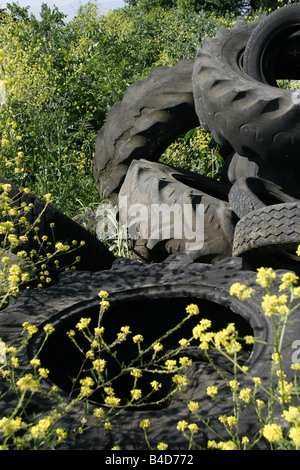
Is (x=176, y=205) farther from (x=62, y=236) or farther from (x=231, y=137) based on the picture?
(x=62, y=236)

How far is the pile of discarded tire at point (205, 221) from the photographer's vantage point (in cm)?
170

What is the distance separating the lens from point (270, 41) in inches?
146

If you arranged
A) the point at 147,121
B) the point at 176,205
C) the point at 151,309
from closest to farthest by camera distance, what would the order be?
1. the point at 151,309
2. the point at 176,205
3. the point at 147,121

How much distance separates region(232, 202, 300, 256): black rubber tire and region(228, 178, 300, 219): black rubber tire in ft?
0.84

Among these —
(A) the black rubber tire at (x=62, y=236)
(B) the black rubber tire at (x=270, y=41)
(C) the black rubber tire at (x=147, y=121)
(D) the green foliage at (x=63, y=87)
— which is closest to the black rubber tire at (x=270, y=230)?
(A) the black rubber tire at (x=62, y=236)

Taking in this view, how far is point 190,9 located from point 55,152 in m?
16.0

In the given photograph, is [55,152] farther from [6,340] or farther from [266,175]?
[6,340]

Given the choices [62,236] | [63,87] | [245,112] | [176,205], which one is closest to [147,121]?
[176,205]

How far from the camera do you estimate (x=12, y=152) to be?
4617mm

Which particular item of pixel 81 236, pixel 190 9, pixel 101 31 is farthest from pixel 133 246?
pixel 190 9

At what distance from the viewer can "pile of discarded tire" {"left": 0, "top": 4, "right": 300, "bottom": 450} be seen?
5.59 feet

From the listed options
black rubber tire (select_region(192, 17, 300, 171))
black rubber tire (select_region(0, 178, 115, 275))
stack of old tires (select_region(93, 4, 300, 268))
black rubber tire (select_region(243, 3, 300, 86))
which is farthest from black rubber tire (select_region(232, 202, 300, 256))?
black rubber tire (select_region(243, 3, 300, 86))

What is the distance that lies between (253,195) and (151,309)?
1170mm

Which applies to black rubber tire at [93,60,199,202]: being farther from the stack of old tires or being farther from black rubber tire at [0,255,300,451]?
black rubber tire at [0,255,300,451]
